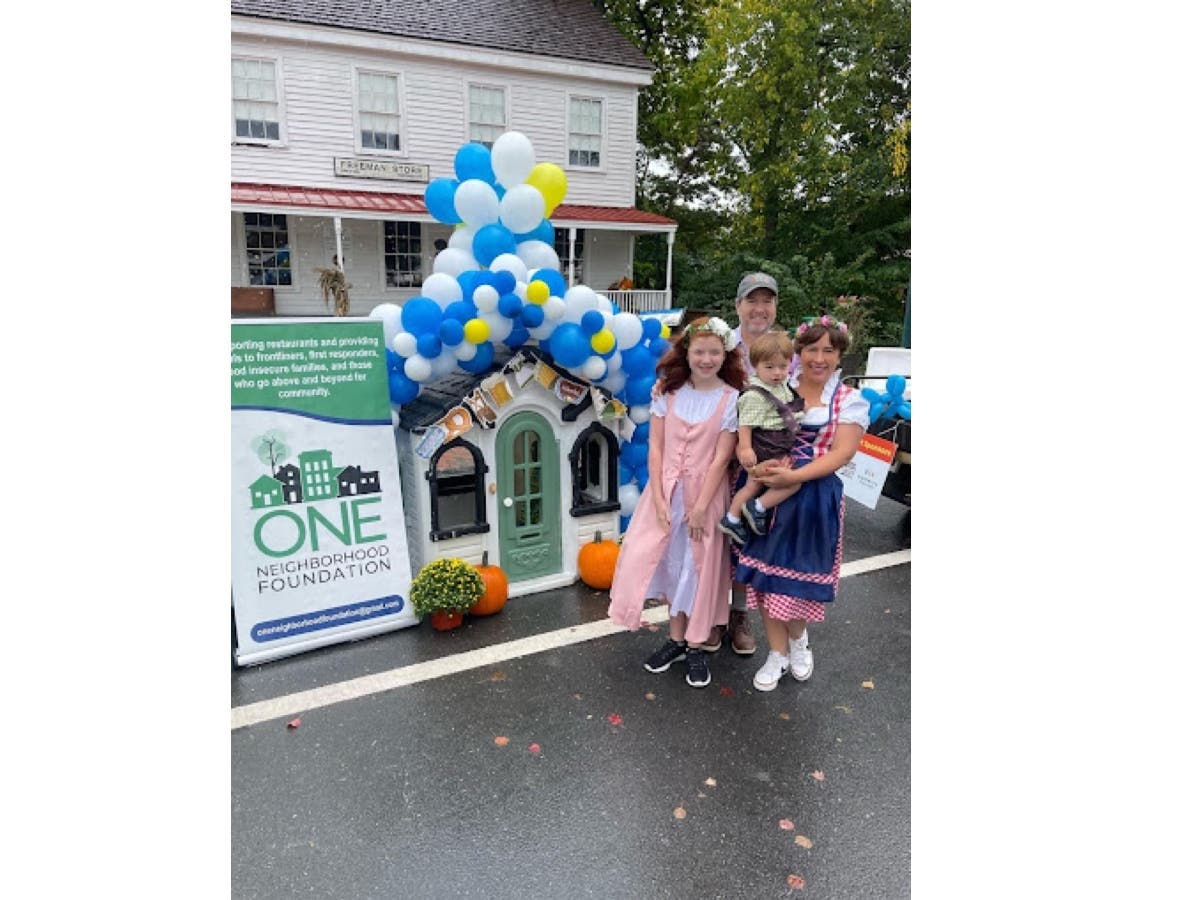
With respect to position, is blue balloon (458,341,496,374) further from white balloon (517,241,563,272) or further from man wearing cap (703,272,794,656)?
man wearing cap (703,272,794,656)

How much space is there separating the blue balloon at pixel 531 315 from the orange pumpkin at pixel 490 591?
1506 mm

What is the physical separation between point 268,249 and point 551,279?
11.7m

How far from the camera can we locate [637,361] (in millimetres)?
4844

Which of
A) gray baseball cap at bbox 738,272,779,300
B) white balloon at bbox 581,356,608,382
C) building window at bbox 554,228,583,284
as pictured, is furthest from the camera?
building window at bbox 554,228,583,284

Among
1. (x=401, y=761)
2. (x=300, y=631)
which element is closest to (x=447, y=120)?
(x=300, y=631)

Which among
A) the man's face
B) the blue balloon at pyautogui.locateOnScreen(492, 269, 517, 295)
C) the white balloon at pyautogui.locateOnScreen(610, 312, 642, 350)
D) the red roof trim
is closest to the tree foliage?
the red roof trim

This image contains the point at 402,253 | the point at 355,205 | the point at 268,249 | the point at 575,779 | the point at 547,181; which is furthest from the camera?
the point at 402,253

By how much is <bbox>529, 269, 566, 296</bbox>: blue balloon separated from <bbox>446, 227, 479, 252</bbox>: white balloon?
0.52 meters

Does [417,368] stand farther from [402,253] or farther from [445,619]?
[402,253]

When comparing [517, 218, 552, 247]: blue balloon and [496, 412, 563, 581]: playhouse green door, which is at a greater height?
[517, 218, 552, 247]: blue balloon

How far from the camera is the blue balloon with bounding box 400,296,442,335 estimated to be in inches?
157

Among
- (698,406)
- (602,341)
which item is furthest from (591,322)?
(698,406)

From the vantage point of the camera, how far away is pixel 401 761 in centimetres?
310

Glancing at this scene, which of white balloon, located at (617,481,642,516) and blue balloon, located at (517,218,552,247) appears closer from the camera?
blue balloon, located at (517,218,552,247)
